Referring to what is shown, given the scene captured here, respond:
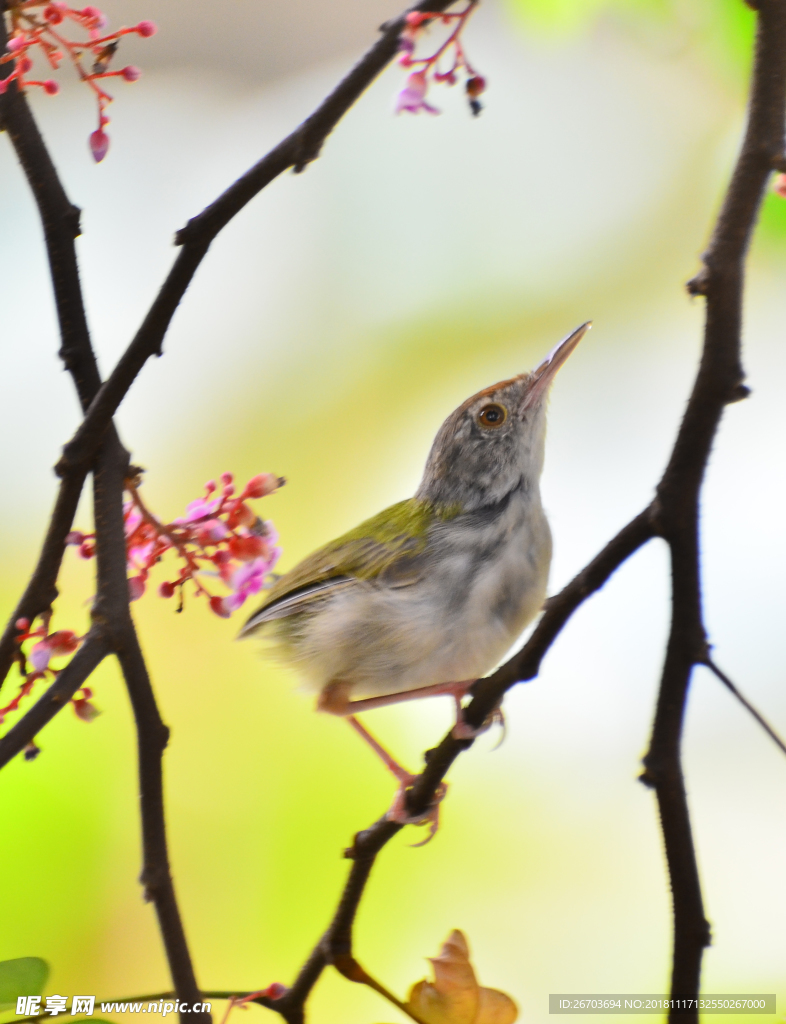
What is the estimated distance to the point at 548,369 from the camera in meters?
0.97

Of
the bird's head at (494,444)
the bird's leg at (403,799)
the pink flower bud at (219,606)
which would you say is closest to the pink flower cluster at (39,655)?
the pink flower bud at (219,606)

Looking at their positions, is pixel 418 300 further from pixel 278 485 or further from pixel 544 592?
pixel 278 485

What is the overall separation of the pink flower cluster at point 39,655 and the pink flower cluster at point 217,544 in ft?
0.24

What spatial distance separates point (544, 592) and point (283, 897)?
0.97 metres

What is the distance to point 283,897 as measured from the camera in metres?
1.58

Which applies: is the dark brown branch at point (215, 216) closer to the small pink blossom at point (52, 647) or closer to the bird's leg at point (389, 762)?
the small pink blossom at point (52, 647)

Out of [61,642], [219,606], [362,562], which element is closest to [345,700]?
[362,562]

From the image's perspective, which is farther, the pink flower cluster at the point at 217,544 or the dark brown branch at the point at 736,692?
the pink flower cluster at the point at 217,544

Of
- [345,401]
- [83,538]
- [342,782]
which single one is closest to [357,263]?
[345,401]

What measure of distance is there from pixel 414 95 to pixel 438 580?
1.40ft

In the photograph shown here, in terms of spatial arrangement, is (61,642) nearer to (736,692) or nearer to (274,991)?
(274,991)

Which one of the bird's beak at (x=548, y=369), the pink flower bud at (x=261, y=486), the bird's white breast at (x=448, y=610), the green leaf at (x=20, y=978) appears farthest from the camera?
the bird's beak at (x=548, y=369)

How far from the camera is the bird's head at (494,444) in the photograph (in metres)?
0.96

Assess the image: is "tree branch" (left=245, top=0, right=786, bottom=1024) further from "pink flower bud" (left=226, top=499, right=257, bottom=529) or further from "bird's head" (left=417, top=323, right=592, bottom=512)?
"bird's head" (left=417, top=323, right=592, bottom=512)
